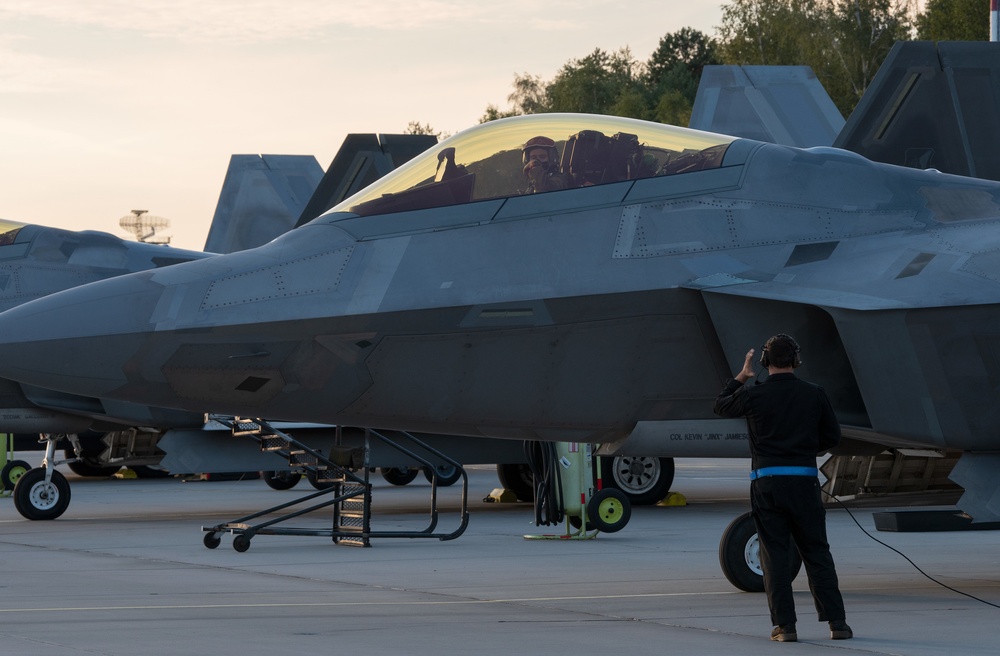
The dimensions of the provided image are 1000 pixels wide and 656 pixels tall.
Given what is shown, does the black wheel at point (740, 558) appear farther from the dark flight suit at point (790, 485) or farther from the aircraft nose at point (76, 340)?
the aircraft nose at point (76, 340)

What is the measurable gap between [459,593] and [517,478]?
340 inches

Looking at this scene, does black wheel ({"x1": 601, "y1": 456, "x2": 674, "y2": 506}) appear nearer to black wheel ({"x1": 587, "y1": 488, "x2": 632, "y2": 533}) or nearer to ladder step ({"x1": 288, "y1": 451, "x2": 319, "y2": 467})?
black wheel ({"x1": 587, "y1": 488, "x2": 632, "y2": 533})

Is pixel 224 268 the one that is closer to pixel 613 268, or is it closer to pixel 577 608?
pixel 613 268

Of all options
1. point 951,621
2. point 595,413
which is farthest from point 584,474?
point 951,621

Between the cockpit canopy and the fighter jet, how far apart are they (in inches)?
0.6

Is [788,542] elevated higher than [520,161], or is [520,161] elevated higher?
[520,161]

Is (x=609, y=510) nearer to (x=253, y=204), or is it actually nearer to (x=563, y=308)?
(x=563, y=308)

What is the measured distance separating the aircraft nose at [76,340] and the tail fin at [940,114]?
6346mm

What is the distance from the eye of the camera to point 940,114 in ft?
36.8

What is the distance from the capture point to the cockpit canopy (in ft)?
26.2

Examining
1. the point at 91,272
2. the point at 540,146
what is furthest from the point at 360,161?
the point at 540,146

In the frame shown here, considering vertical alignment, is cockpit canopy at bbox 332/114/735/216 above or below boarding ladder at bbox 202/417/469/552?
above

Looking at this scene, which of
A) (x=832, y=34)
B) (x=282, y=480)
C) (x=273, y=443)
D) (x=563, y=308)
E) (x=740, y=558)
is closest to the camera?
(x=563, y=308)

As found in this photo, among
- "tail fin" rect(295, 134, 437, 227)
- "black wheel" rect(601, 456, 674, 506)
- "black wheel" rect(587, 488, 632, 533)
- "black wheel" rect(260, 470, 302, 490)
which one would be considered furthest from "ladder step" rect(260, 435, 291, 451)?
"black wheel" rect(260, 470, 302, 490)
